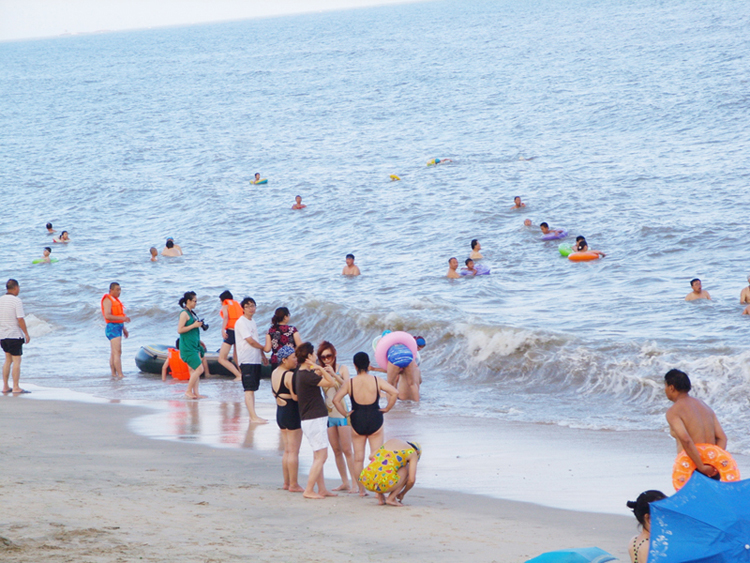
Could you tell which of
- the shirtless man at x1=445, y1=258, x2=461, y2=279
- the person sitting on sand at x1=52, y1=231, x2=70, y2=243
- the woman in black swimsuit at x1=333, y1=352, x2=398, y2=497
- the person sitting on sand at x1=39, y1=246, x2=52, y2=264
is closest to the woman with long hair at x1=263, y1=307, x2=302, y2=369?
the woman in black swimsuit at x1=333, y1=352, x2=398, y2=497

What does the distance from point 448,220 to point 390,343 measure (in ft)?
46.3

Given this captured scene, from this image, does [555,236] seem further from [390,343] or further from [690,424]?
Result: [690,424]

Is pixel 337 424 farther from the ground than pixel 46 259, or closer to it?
closer to it

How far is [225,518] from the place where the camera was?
5496mm

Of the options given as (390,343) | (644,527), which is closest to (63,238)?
(390,343)

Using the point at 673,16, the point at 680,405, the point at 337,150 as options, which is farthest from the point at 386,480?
the point at 673,16

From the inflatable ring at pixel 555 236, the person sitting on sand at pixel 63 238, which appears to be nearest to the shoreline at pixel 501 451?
the inflatable ring at pixel 555 236

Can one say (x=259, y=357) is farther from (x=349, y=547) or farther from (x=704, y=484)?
(x=704, y=484)

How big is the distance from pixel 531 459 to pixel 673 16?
82.7 meters

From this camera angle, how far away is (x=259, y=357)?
9.34m

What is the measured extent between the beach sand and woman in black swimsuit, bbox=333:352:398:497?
0.43m

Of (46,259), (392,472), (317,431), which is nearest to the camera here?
(392,472)

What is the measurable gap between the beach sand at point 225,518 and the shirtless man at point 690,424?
769 mm

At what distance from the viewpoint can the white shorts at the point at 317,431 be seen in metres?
6.30
